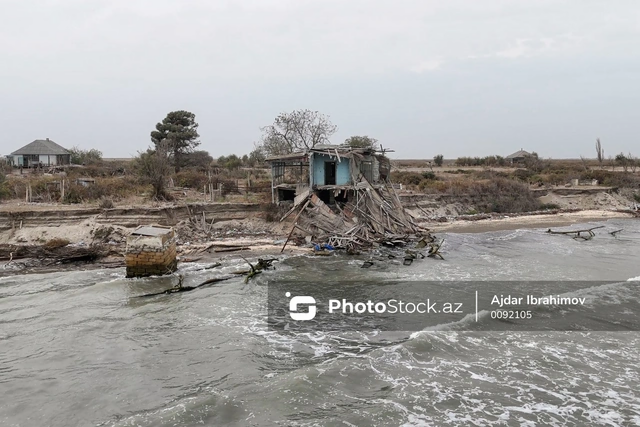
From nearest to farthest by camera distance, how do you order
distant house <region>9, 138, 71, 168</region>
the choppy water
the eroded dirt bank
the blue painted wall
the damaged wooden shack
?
the choppy water, the eroded dirt bank, the damaged wooden shack, the blue painted wall, distant house <region>9, 138, 71, 168</region>

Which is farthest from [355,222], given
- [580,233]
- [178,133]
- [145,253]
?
[178,133]

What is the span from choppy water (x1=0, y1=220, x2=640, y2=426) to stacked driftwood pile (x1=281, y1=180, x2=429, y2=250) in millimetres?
8323

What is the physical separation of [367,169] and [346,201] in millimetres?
3095

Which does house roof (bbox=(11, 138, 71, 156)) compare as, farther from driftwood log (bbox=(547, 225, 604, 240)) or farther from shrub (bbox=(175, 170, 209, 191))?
driftwood log (bbox=(547, 225, 604, 240))

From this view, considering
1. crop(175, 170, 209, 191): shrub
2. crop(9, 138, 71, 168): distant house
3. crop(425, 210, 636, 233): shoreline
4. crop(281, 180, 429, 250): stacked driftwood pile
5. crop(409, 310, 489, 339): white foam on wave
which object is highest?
crop(9, 138, 71, 168): distant house

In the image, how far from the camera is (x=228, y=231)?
2328cm

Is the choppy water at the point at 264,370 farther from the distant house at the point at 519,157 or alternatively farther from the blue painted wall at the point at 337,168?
the distant house at the point at 519,157

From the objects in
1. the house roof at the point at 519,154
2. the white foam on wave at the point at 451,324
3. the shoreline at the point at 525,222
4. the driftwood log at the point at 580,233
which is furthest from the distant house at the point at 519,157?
the white foam on wave at the point at 451,324

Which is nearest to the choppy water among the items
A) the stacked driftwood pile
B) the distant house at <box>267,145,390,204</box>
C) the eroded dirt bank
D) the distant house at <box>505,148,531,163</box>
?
the eroded dirt bank

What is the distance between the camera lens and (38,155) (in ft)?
139

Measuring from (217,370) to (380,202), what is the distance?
16.2 meters

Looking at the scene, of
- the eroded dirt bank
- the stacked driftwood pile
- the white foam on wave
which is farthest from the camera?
the stacked driftwood pile

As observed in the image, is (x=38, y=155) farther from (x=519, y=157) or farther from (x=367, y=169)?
(x=519, y=157)

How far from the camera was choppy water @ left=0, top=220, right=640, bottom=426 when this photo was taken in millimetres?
6543
